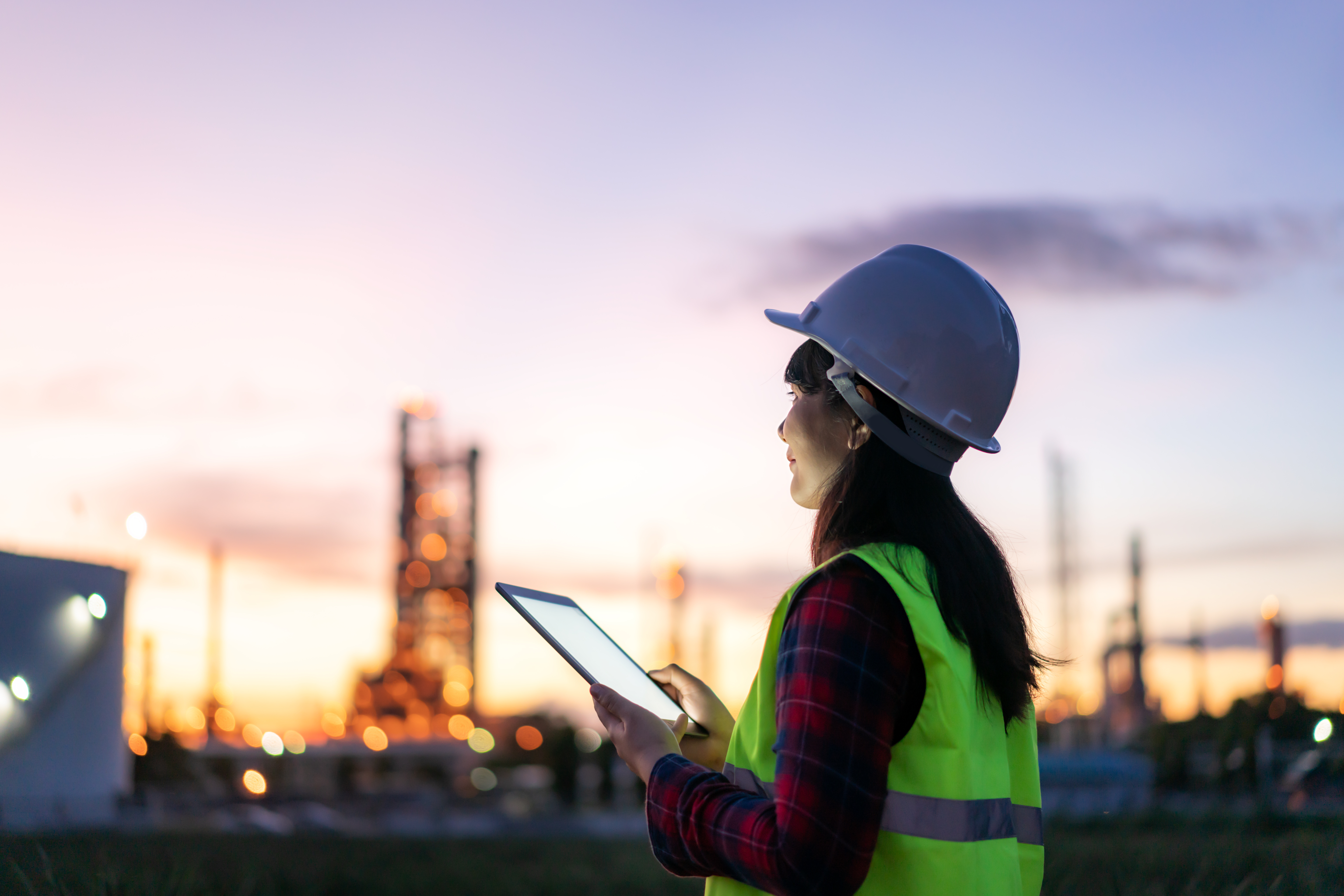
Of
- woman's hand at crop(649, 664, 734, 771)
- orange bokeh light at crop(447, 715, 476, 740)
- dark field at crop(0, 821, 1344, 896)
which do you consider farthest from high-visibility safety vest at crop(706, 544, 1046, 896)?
orange bokeh light at crop(447, 715, 476, 740)

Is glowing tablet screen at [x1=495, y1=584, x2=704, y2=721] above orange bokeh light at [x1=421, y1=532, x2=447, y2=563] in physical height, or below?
below

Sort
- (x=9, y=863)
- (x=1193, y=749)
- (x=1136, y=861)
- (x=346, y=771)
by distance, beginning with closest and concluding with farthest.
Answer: (x=9, y=863)
(x=1136, y=861)
(x=1193, y=749)
(x=346, y=771)

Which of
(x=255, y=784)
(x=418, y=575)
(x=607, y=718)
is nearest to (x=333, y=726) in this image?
(x=418, y=575)

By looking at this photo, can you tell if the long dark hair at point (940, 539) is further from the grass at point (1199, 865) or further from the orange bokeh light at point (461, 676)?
the orange bokeh light at point (461, 676)

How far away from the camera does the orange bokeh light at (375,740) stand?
7575 cm

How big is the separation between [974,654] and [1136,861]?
4.61 metres

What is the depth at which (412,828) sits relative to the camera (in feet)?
93.9

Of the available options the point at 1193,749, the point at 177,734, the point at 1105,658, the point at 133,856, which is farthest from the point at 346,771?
the point at 133,856

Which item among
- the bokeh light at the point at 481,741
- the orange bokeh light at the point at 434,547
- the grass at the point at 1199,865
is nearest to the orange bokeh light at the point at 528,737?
the bokeh light at the point at 481,741

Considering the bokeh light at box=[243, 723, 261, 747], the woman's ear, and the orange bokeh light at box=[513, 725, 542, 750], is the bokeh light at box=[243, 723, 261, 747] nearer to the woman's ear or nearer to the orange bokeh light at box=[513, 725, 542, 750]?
the orange bokeh light at box=[513, 725, 542, 750]

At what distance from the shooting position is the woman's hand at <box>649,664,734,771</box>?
6.03 ft

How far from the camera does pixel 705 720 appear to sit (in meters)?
1.85

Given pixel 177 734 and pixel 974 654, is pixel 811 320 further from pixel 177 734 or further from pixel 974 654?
pixel 177 734

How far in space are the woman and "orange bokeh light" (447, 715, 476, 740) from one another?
7895 centimetres
